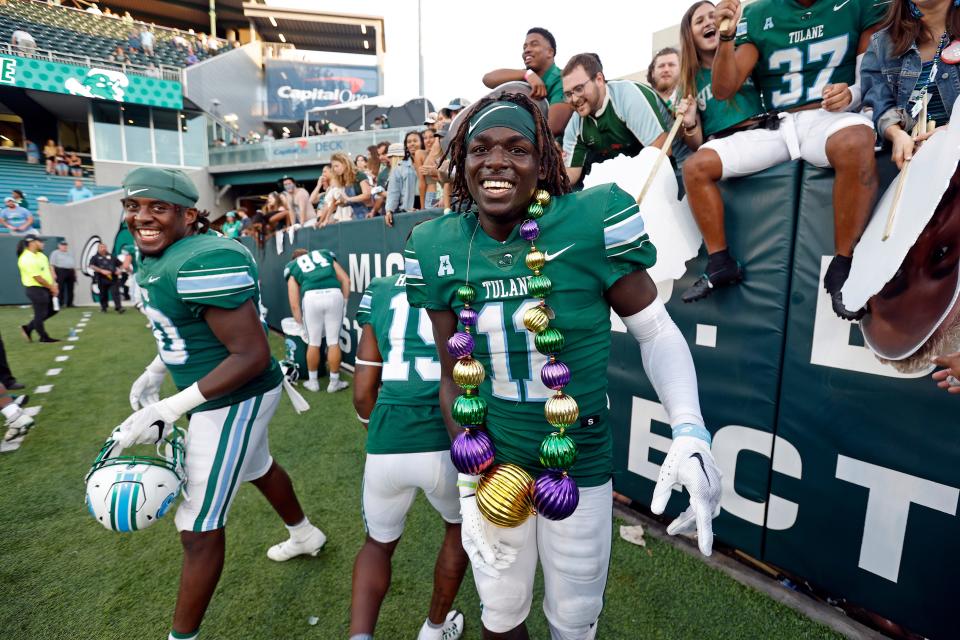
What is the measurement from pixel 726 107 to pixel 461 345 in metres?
2.34

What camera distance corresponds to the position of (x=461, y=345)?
5.14ft

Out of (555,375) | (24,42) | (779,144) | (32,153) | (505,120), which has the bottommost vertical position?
(555,375)

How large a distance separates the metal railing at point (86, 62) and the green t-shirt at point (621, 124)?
2910 centimetres

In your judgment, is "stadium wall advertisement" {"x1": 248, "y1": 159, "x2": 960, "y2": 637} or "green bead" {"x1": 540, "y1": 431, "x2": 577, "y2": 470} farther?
"stadium wall advertisement" {"x1": 248, "y1": 159, "x2": 960, "y2": 637}

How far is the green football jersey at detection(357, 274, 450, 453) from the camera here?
84.5 inches

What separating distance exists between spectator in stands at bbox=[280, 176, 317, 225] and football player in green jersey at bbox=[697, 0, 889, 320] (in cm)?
901

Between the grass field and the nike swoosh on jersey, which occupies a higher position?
Result: the nike swoosh on jersey

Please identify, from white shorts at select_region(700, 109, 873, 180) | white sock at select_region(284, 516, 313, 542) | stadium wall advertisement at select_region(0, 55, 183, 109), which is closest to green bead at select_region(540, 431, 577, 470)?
white shorts at select_region(700, 109, 873, 180)

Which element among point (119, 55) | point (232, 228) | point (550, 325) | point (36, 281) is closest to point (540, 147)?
point (550, 325)

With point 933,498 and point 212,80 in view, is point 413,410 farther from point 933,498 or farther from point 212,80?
point 212,80

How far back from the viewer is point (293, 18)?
130 feet

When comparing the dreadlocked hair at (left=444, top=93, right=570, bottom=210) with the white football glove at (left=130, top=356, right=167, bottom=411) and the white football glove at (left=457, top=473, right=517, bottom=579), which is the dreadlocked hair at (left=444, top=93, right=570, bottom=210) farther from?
the white football glove at (left=130, top=356, right=167, bottom=411)

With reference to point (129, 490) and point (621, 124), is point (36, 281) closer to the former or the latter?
point (129, 490)

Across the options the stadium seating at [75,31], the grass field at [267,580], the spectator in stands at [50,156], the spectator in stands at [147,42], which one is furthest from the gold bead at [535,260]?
the spectator in stands at [147,42]
